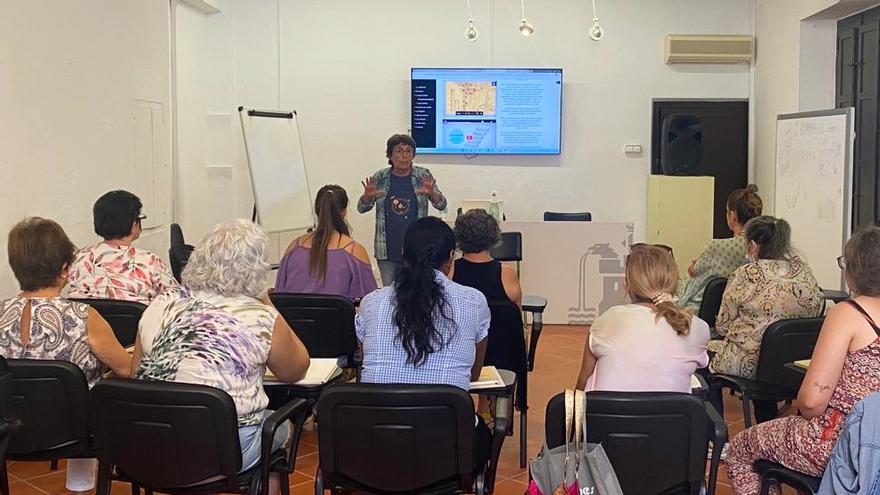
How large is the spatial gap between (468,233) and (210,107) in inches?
205

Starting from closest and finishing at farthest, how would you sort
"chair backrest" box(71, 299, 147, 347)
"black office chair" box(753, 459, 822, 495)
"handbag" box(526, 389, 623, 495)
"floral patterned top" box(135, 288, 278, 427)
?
"handbag" box(526, 389, 623, 495) < "floral patterned top" box(135, 288, 278, 427) < "black office chair" box(753, 459, 822, 495) < "chair backrest" box(71, 299, 147, 347)

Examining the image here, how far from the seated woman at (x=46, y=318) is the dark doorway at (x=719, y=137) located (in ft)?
21.2

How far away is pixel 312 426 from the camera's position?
4.92m

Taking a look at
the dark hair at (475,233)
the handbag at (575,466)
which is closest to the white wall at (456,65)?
the dark hair at (475,233)

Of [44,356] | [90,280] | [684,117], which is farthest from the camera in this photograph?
[684,117]

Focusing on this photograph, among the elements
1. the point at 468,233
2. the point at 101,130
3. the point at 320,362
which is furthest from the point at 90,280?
the point at 101,130

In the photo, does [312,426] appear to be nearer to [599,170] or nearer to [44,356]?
[44,356]

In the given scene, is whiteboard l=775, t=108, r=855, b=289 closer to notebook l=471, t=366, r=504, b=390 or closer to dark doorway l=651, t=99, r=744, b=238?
dark doorway l=651, t=99, r=744, b=238

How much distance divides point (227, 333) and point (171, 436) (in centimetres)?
33

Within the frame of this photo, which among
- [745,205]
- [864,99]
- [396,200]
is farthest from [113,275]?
[864,99]

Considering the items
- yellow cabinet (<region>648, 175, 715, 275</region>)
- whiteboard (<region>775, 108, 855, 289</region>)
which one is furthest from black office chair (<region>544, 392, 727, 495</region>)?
yellow cabinet (<region>648, 175, 715, 275</region>)

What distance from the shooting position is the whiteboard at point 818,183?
5.92m

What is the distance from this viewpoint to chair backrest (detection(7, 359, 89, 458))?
2965 millimetres

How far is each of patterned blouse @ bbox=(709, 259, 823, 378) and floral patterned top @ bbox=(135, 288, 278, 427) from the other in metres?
2.27
